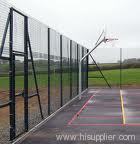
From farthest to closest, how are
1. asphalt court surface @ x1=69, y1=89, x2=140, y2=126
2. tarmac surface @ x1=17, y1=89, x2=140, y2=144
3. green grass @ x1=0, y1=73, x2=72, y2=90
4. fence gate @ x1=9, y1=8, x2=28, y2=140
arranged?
asphalt court surface @ x1=69, y1=89, x2=140, y2=126, tarmac surface @ x1=17, y1=89, x2=140, y2=144, green grass @ x1=0, y1=73, x2=72, y2=90, fence gate @ x1=9, y1=8, x2=28, y2=140

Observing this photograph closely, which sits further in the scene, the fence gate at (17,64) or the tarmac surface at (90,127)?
the tarmac surface at (90,127)

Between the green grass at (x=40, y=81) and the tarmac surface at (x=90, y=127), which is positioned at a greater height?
the green grass at (x=40, y=81)

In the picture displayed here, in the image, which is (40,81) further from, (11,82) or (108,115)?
(11,82)

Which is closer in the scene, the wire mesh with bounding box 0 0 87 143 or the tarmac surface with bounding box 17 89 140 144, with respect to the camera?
the wire mesh with bounding box 0 0 87 143

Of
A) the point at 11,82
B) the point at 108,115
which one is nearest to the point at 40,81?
the point at 108,115

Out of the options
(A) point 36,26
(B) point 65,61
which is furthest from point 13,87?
(B) point 65,61

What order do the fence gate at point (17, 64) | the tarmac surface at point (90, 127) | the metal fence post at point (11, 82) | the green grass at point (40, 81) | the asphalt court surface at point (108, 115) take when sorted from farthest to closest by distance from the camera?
the asphalt court surface at point (108, 115), the tarmac surface at point (90, 127), the green grass at point (40, 81), the fence gate at point (17, 64), the metal fence post at point (11, 82)

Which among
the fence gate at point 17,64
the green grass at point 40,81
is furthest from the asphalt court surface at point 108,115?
the fence gate at point 17,64

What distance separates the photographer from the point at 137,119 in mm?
15156

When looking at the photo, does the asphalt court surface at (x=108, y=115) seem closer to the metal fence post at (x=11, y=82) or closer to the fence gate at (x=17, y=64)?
the fence gate at (x=17, y=64)

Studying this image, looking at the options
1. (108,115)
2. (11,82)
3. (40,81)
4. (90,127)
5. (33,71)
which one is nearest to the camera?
(11,82)

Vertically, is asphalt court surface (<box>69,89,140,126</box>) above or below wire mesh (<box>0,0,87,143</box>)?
below

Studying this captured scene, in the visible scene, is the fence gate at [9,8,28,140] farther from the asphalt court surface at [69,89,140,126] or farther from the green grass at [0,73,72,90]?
the asphalt court surface at [69,89,140,126]

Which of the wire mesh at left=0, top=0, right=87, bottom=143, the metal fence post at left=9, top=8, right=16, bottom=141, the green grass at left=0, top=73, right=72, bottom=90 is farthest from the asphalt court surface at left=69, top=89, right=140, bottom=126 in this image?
the metal fence post at left=9, top=8, right=16, bottom=141
